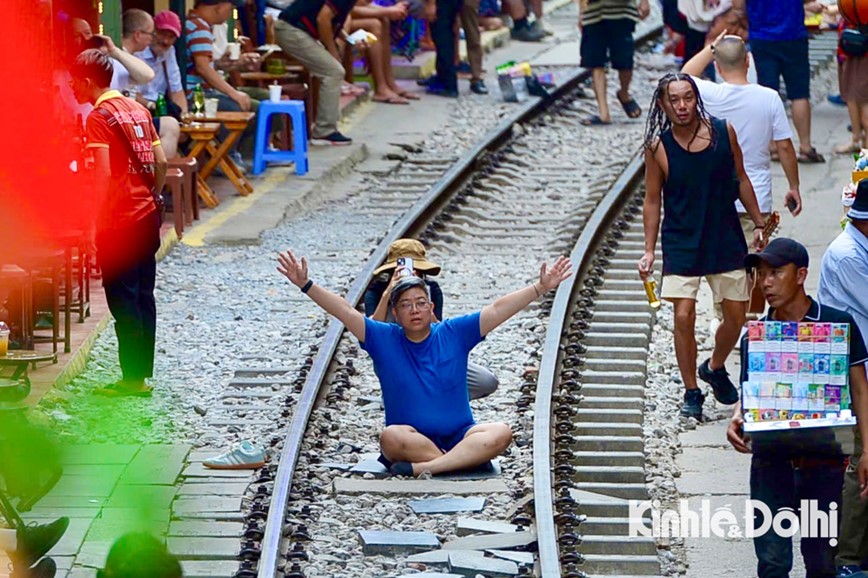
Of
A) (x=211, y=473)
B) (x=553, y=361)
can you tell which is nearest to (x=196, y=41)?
(x=553, y=361)

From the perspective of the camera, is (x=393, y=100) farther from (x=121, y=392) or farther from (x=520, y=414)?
(x=520, y=414)

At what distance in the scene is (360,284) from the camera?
1197 cm

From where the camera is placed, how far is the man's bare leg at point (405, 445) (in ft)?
28.5

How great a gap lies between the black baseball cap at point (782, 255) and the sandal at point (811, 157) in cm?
1008

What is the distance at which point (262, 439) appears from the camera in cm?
925

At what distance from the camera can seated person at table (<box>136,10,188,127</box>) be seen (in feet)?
48.3

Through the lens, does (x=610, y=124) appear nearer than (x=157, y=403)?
No

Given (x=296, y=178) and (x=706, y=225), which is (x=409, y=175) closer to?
(x=296, y=178)

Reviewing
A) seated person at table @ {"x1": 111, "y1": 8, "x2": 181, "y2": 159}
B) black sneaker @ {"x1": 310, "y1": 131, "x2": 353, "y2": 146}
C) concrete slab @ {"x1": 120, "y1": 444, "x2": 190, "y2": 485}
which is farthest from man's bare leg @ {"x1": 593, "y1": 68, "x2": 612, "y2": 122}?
concrete slab @ {"x1": 120, "y1": 444, "x2": 190, "y2": 485}

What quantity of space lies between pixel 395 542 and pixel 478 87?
13301 millimetres

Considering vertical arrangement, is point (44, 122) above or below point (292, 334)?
above

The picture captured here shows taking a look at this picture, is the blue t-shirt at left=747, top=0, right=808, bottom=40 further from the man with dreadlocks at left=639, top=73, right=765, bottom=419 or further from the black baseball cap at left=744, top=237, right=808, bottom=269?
the black baseball cap at left=744, top=237, right=808, bottom=269

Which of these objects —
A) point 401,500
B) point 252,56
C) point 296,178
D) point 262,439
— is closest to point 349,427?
point 262,439

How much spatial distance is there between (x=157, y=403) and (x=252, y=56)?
7.63m
